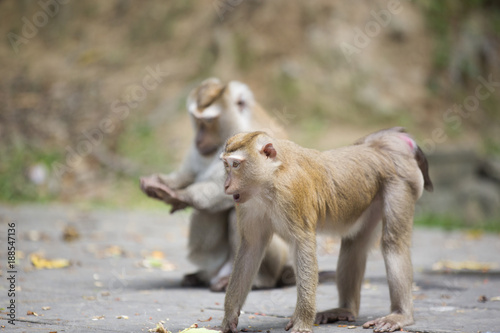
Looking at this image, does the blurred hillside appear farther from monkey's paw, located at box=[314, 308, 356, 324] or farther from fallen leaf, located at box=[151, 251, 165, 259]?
monkey's paw, located at box=[314, 308, 356, 324]

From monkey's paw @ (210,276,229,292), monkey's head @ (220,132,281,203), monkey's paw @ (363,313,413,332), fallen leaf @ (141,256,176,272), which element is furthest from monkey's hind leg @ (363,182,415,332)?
fallen leaf @ (141,256,176,272)

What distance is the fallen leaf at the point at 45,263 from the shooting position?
651 cm

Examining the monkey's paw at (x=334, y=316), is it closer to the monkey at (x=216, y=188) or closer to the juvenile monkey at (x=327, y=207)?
the juvenile monkey at (x=327, y=207)

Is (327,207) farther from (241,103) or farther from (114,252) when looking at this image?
(114,252)

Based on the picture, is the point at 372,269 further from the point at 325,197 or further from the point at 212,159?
the point at 325,197

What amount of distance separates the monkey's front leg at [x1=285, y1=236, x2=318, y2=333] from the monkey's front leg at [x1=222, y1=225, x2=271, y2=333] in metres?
0.32

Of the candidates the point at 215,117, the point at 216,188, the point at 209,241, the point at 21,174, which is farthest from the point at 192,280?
the point at 21,174

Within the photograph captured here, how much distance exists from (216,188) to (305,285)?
75.0 inches

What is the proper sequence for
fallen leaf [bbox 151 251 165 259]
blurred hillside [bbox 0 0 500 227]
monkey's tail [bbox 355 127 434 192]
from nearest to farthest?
monkey's tail [bbox 355 127 434 192]
fallen leaf [bbox 151 251 165 259]
blurred hillside [bbox 0 0 500 227]

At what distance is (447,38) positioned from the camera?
1633 cm

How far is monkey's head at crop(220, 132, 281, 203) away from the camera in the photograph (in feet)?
12.5

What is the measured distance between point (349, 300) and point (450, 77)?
12716 millimetres

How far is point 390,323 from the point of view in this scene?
4.09 meters

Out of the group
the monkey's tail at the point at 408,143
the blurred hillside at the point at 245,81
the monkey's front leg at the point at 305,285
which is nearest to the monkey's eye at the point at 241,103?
the monkey's tail at the point at 408,143
